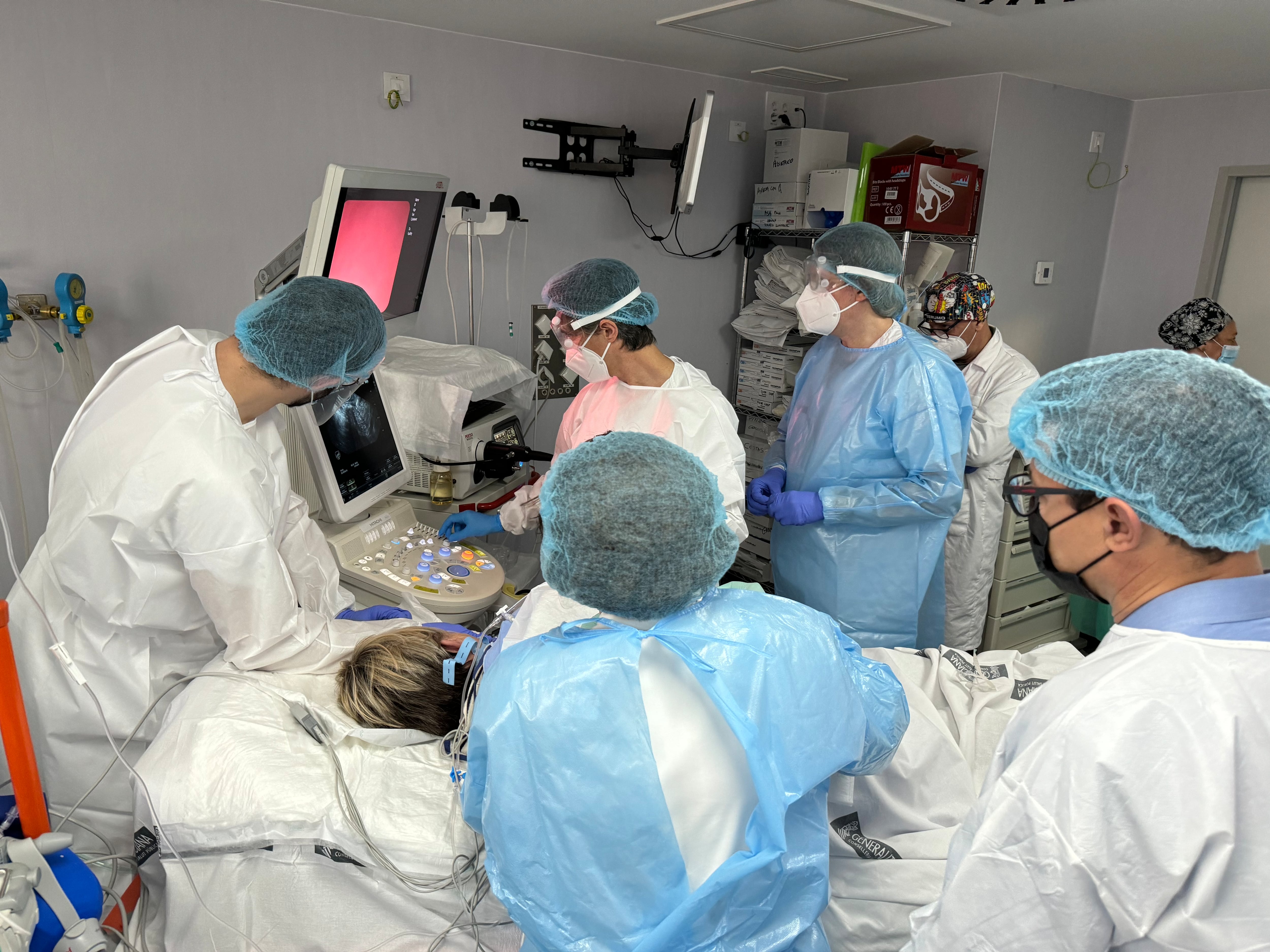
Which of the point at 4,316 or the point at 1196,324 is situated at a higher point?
the point at 1196,324

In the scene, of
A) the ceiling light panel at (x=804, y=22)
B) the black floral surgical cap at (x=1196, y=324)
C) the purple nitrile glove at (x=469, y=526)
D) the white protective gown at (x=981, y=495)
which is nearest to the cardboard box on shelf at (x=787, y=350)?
the white protective gown at (x=981, y=495)

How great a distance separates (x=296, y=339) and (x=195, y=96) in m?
1.47

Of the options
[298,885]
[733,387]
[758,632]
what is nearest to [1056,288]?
[733,387]

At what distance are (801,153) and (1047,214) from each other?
1.06 meters

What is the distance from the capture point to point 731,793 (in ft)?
3.22

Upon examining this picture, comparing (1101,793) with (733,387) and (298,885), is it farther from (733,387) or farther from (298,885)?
(733,387)

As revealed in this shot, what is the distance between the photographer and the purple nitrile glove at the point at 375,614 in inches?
69.7

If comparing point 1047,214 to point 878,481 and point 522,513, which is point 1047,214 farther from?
point 522,513

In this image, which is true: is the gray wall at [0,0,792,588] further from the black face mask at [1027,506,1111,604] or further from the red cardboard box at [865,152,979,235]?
the black face mask at [1027,506,1111,604]

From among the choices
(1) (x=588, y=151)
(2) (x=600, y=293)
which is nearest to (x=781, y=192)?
(1) (x=588, y=151)

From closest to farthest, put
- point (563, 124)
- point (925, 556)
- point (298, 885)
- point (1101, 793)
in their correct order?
1. point (1101, 793)
2. point (298, 885)
3. point (925, 556)
4. point (563, 124)

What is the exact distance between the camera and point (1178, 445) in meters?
0.78

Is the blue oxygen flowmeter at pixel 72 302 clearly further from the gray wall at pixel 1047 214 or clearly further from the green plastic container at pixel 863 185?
the gray wall at pixel 1047 214

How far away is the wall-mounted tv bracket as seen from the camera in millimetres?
3061
